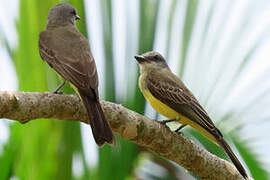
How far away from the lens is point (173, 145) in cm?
438

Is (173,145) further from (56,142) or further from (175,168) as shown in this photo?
(175,168)

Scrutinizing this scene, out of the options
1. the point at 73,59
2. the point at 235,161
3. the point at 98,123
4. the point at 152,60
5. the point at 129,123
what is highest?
the point at 73,59

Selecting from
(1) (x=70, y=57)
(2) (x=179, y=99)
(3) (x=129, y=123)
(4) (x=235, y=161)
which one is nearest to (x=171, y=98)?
(2) (x=179, y=99)

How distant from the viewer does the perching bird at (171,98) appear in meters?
5.01

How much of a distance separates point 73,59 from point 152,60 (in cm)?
135

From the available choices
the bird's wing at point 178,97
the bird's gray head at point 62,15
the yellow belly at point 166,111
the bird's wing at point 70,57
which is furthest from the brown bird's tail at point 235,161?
the bird's gray head at point 62,15

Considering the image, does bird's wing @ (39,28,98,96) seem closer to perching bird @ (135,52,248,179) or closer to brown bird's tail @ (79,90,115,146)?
brown bird's tail @ (79,90,115,146)

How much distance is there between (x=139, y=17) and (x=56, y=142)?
5.64 feet

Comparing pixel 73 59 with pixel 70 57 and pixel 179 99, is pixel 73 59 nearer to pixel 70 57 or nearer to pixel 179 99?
pixel 70 57

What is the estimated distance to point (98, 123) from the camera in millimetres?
3752

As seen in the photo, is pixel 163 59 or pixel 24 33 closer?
pixel 24 33

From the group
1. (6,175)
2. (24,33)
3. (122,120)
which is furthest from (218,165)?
(24,33)

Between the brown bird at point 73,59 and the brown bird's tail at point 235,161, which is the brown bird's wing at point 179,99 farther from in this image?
the brown bird at point 73,59

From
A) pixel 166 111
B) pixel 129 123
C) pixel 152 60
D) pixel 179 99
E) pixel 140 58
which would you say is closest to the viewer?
pixel 129 123
